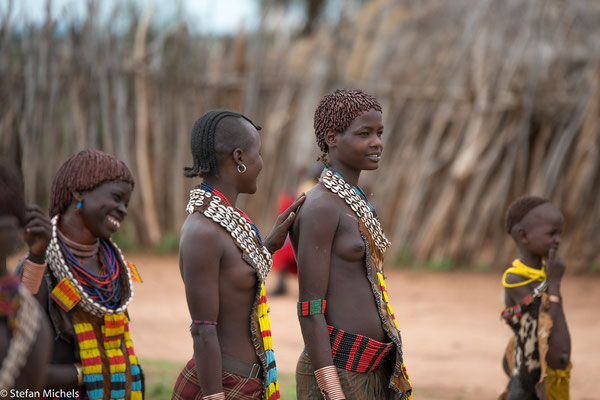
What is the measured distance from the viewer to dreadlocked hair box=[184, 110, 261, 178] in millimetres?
2697

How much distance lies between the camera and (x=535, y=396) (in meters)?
3.79

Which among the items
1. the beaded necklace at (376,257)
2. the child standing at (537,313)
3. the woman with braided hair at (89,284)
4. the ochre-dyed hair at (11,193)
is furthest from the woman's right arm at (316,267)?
the child standing at (537,313)

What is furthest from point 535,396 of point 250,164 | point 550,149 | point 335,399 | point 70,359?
point 550,149

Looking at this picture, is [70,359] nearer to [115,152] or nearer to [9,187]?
[9,187]

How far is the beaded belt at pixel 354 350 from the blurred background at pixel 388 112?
16.4ft

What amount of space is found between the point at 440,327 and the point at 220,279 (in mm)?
4956

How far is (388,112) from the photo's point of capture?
1073 centimetres

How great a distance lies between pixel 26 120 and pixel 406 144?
17.8 feet

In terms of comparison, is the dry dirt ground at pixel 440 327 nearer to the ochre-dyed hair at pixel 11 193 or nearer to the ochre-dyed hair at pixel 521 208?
the ochre-dyed hair at pixel 521 208

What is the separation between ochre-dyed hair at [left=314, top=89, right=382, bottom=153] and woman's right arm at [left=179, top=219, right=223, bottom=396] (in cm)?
72

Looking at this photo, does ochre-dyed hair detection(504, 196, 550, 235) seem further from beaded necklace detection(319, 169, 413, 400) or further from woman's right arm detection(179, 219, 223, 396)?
woman's right arm detection(179, 219, 223, 396)

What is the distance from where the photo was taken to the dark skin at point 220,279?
248 centimetres

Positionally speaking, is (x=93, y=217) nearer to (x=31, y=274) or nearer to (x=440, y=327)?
(x=31, y=274)

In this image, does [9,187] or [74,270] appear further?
[74,270]
